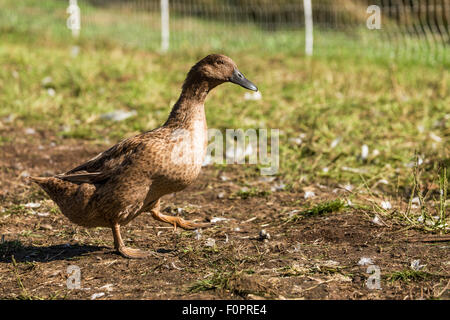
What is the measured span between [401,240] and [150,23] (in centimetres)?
1028

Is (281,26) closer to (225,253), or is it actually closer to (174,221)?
(174,221)

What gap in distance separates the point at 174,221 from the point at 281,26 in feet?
29.0

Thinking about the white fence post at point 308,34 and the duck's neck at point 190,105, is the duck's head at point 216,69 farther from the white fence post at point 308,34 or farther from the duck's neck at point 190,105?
the white fence post at point 308,34

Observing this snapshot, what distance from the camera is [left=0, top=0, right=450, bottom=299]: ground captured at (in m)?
3.51

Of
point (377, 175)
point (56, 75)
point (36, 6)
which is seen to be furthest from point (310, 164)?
point (36, 6)

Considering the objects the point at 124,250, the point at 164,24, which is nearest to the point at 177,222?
the point at 124,250

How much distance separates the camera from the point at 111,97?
7.77 m

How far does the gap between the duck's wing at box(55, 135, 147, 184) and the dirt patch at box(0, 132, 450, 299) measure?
19.9 inches

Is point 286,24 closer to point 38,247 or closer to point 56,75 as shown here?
point 56,75

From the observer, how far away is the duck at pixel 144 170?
3695 mm

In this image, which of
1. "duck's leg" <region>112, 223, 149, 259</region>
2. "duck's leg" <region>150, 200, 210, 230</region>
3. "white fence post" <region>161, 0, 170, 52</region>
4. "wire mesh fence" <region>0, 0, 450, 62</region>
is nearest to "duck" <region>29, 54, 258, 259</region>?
"duck's leg" <region>112, 223, 149, 259</region>

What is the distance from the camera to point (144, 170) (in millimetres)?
3691

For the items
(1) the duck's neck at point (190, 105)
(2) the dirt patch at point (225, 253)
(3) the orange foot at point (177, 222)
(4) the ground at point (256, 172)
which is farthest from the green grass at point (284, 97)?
(1) the duck's neck at point (190, 105)

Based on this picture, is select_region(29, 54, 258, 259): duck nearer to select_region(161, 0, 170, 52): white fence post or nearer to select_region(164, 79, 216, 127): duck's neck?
select_region(164, 79, 216, 127): duck's neck
